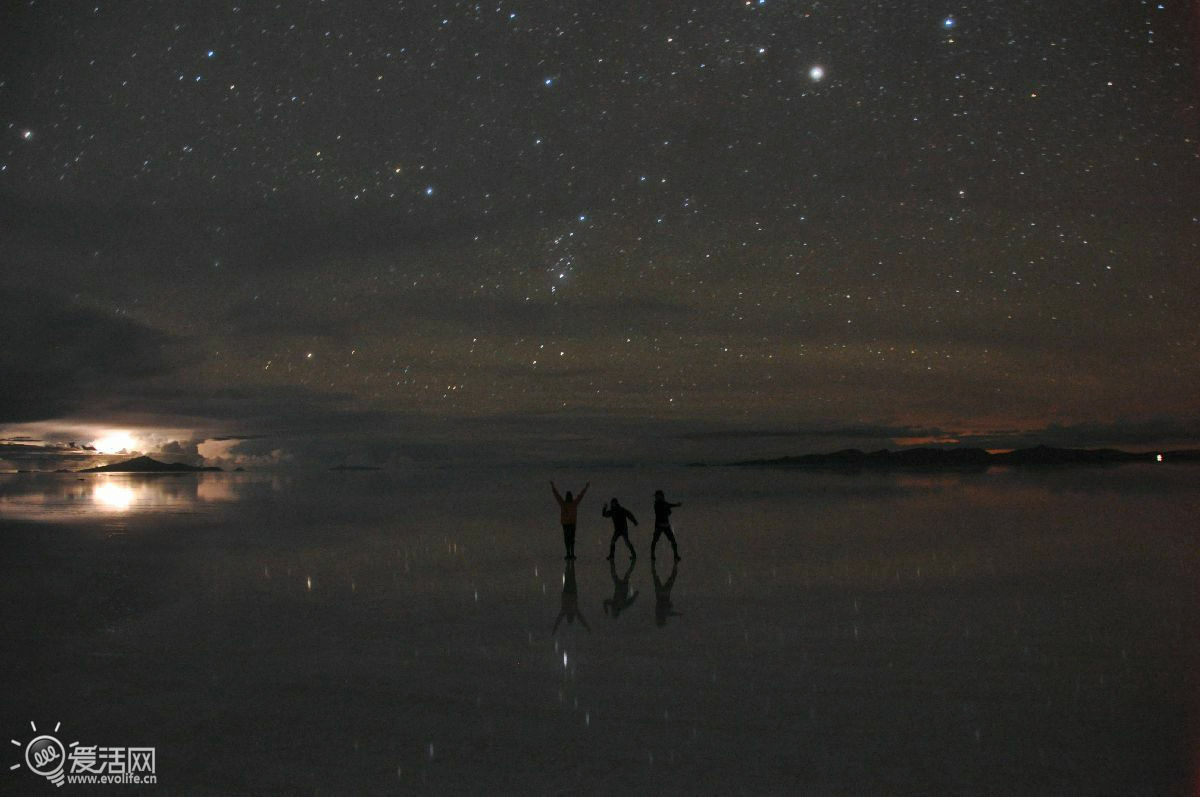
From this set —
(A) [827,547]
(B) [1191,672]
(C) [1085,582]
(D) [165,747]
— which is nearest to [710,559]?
(A) [827,547]

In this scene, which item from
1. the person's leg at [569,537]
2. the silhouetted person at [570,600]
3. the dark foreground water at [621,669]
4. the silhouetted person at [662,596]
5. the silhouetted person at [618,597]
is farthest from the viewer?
the person's leg at [569,537]

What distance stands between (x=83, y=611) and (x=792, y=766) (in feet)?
30.2

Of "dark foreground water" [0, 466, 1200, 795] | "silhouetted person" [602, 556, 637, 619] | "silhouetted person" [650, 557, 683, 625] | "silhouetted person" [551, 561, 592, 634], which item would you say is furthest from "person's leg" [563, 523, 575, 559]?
"silhouetted person" [650, 557, 683, 625]

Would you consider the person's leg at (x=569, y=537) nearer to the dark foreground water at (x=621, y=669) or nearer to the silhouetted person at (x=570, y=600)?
the dark foreground water at (x=621, y=669)

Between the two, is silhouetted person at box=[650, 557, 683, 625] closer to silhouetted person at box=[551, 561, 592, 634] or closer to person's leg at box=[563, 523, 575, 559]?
silhouetted person at box=[551, 561, 592, 634]

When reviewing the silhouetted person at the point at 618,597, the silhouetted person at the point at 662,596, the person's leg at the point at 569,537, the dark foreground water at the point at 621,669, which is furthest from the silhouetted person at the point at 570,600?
the silhouetted person at the point at 662,596

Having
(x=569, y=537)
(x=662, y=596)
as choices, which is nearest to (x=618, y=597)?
(x=662, y=596)

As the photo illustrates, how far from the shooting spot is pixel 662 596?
11523mm

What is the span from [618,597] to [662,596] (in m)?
0.59

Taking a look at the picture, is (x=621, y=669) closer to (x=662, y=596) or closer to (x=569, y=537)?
(x=662, y=596)

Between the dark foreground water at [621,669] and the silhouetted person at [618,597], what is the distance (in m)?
0.10

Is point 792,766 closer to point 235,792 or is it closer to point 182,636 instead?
point 235,792

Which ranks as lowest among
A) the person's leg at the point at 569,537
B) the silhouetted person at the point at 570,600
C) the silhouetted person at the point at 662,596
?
the silhouetted person at the point at 662,596

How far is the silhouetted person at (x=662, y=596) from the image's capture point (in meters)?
10.2
